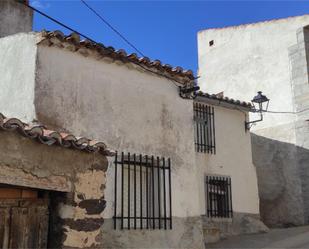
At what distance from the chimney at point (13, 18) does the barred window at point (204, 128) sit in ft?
15.7

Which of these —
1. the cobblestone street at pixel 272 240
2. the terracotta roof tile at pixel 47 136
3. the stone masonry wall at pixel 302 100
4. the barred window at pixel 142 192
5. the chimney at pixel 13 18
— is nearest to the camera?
the terracotta roof tile at pixel 47 136

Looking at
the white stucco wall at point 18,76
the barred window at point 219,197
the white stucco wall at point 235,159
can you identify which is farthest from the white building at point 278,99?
the white stucco wall at point 18,76

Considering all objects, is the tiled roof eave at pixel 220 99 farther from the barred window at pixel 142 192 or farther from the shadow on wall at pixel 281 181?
the barred window at pixel 142 192

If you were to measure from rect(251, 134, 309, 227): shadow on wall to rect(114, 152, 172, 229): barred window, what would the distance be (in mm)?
7302

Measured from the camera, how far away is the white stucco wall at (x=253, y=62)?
15891 millimetres

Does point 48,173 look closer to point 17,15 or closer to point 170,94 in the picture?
point 170,94

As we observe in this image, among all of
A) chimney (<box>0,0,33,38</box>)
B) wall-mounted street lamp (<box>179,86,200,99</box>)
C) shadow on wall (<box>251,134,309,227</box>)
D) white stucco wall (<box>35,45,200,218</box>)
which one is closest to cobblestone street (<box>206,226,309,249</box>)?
shadow on wall (<box>251,134,309,227</box>)

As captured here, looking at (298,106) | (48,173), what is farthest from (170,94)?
(298,106)

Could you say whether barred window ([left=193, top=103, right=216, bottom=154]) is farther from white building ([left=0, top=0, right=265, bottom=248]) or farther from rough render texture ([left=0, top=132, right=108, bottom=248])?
rough render texture ([left=0, top=132, right=108, bottom=248])

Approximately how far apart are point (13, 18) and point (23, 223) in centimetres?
701

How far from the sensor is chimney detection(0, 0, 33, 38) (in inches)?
426

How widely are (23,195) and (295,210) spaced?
11.6 meters

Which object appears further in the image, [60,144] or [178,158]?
[178,158]

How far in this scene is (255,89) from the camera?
1670 cm
